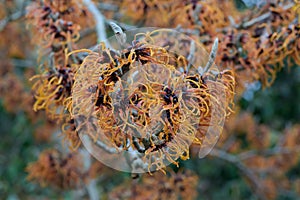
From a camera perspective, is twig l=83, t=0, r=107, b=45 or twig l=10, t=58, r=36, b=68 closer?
twig l=83, t=0, r=107, b=45

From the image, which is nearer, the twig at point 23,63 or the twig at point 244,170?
the twig at point 244,170

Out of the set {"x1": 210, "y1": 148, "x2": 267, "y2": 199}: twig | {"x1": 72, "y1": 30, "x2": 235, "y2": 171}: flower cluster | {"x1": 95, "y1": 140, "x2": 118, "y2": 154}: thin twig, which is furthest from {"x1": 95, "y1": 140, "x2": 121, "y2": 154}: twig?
{"x1": 210, "y1": 148, "x2": 267, "y2": 199}: twig

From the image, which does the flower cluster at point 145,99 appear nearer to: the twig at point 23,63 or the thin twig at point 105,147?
the thin twig at point 105,147

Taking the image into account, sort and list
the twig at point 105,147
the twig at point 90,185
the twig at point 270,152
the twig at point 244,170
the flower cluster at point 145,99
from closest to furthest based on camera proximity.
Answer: the flower cluster at point 145,99, the twig at point 105,147, the twig at point 90,185, the twig at point 244,170, the twig at point 270,152

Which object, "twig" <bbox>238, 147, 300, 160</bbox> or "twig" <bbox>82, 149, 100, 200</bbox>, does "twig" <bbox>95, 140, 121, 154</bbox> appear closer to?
"twig" <bbox>82, 149, 100, 200</bbox>

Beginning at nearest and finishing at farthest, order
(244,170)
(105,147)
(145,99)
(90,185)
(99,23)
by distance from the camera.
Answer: (145,99) → (105,147) → (99,23) → (90,185) → (244,170)

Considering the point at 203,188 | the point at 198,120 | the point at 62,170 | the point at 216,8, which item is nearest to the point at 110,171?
the point at 62,170

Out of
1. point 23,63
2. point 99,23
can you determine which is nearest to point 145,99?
point 99,23

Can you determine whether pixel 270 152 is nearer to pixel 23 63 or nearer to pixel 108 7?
pixel 108 7

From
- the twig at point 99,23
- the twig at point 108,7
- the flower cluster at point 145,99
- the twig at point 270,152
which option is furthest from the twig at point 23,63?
the flower cluster at point 145,99

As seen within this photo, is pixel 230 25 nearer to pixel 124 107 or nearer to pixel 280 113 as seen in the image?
pixel 124 107

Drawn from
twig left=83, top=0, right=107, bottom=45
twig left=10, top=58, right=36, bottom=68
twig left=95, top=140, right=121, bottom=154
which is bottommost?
twig left=10, top=58, right=36, bottom=68
